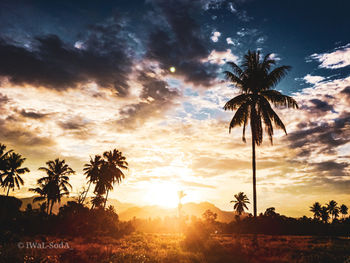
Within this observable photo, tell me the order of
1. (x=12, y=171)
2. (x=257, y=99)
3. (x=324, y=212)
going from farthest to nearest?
(x=324, y=212) < (x=12, y=171) < (x=257, y=99)

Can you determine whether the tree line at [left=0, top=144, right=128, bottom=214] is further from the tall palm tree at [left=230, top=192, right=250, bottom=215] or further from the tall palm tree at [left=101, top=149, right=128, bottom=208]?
the tall palm tree at [left=230, top=192, right=250, bottom=215]

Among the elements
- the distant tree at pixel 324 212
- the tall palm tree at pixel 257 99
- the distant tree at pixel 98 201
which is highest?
the tall palm tree at pixel 257 99

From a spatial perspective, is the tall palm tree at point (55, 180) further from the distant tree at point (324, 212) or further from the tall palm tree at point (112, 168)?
the distant tree at point (324, 212)

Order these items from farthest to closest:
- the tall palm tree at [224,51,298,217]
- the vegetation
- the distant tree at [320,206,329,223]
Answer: the distant tree at [320,206,329,223] < the vegetation < the tall palm tree at [224,51,298,217]

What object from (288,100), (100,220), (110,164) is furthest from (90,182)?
(288,100)

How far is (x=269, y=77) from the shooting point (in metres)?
18.9

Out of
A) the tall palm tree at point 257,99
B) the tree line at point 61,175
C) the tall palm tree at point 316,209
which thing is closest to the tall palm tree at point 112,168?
the tree line at point 61,175

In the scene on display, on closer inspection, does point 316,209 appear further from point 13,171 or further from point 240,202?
point 13,171

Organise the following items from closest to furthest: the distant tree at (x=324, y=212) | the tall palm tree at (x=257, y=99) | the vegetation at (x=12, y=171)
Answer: the tall palm tree at (x=257, y=99)
the vegetation at (x=12, y=171)
the distant tree at (x=324, y=212)

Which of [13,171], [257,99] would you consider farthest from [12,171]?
→ [257,99]

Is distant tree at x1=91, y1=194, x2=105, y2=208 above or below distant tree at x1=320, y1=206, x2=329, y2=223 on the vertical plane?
above

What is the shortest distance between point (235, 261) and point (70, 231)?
89.9 ft

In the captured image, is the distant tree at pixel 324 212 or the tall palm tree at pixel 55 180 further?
the distant tree at pixel 324 212

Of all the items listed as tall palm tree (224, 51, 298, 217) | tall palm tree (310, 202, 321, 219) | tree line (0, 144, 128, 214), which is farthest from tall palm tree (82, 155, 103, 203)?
tall palm tree (310, 202, 321, 219)
